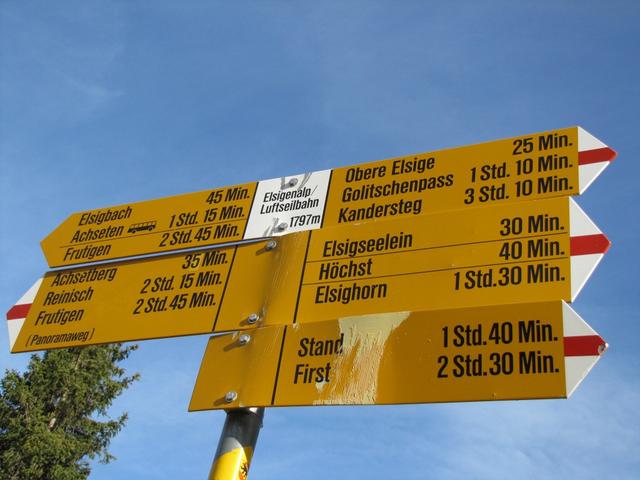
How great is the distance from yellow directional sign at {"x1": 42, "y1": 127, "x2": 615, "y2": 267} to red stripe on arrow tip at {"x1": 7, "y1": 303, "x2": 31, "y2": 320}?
0.44 metres

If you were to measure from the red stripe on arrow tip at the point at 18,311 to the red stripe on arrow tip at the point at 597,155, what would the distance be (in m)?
4.41

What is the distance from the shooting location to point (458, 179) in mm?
4359

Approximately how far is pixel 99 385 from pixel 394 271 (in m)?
19.4

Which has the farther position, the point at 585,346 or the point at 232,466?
the point at 232,466

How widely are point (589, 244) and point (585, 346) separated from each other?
0.65 meters

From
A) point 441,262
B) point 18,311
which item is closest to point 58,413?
point 18,311

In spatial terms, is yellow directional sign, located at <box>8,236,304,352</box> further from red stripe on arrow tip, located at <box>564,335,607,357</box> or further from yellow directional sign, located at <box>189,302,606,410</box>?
red stripe on arrow tip, located at <box>564,335,607,357</box>

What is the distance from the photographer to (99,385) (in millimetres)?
21156

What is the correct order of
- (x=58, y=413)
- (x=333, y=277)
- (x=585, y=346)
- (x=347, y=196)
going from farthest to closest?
(x=58, y=413) < (x=347, y=196) < (x=333, y=277) < (x=585, y=346)

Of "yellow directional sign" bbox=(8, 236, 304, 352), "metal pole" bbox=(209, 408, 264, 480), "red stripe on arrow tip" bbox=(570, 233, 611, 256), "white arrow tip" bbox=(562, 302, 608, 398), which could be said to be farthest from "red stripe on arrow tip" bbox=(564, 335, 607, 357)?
"metal pole" bbox=(209, 408, 264, 480)

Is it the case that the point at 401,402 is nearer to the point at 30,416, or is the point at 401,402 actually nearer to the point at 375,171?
the point at 375,171

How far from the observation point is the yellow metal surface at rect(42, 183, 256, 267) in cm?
497

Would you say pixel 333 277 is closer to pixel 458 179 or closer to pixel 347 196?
pixel 347 196

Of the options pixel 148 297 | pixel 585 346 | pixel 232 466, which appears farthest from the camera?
pixel 148 297
